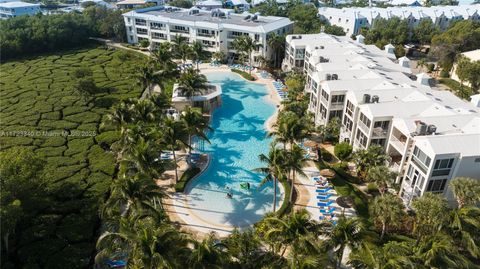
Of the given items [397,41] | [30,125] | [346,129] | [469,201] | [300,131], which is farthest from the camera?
[397,41]

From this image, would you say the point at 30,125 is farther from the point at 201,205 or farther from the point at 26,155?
the point at 201,205

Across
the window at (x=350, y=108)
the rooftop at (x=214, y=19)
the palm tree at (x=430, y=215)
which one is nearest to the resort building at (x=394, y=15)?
the rooftop at (x=214, y=19)

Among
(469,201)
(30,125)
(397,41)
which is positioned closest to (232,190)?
(469,201)

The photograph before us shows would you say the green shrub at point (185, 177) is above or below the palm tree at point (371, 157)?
below

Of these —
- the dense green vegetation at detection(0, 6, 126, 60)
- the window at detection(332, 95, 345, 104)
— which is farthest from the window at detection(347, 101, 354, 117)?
the dense green vegetation at detection(0, 6, 126, 60)

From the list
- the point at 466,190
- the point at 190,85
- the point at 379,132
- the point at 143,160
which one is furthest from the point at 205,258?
the point at 190,85

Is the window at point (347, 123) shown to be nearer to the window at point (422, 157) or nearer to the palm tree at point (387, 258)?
the window at point (422, 157)
